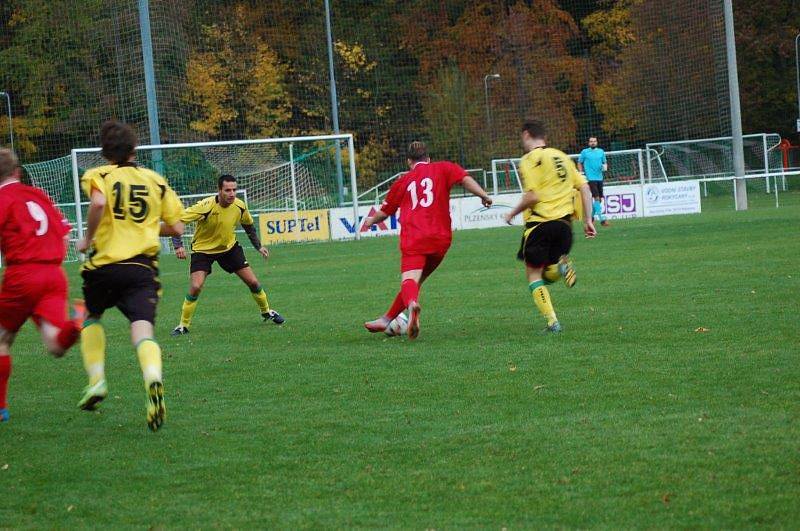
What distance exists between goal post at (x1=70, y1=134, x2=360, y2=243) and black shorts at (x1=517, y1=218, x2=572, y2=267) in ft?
56.5

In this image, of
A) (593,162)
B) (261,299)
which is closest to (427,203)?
(261,299)

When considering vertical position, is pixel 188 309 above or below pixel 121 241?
below

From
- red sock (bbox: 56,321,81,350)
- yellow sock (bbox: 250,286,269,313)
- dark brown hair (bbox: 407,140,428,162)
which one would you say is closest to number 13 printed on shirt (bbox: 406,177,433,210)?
dark brown hair (bbox: 407,140,428,162)

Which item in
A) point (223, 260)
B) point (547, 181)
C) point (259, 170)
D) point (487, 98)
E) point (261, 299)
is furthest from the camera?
point (487, 98)

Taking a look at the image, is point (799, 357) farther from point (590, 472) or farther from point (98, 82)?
point (98, 82)

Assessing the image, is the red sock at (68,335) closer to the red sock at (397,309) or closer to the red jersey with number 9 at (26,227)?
the red jersey with number 9 at (26,227)

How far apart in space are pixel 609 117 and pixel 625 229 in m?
16.5

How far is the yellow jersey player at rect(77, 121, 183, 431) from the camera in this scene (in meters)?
6.79

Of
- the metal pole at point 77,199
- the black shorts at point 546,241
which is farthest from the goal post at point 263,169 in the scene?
the black shorts at point 546,241

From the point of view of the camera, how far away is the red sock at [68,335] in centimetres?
685

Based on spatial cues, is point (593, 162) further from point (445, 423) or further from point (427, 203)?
point (445, 423)

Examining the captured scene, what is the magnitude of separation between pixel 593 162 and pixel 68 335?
21.4m

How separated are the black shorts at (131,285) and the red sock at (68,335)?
0.86 ft

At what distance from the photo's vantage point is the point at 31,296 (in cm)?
702
